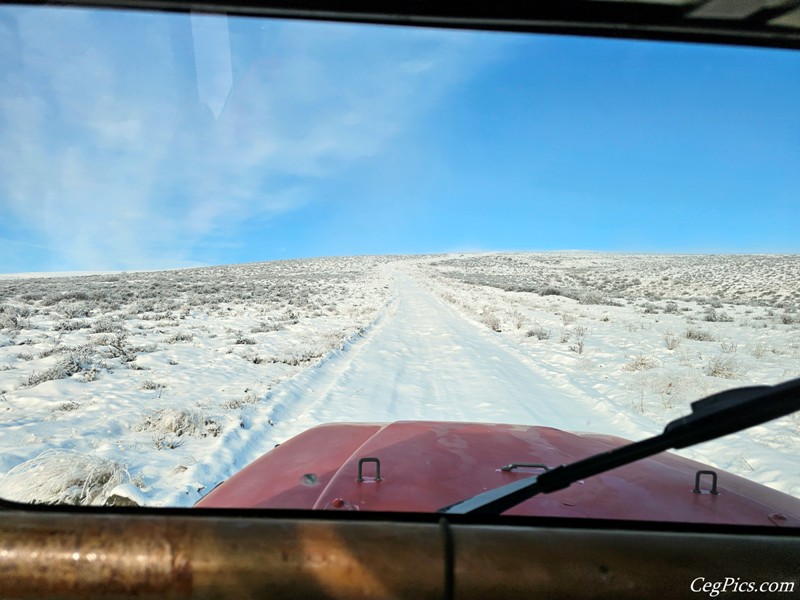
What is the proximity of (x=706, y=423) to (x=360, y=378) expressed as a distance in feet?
20.7

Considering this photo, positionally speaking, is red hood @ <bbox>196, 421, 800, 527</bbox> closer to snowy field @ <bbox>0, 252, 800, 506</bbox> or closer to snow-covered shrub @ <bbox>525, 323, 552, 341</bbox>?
snowy field @ <bbox>0, 252, 800, 506</bbox>

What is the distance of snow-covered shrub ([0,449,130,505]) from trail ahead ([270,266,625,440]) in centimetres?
266

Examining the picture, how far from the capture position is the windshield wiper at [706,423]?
951 mm

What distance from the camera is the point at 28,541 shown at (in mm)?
1049

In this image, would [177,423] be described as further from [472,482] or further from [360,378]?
[472,482]

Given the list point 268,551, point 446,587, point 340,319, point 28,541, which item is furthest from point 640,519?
point 340,319

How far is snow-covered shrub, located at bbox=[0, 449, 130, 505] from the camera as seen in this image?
1635 mm

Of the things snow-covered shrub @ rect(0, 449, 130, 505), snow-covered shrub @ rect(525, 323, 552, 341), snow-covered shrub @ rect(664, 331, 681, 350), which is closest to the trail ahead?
snow-covered shrub @ rect(525, 323, 552, 341)

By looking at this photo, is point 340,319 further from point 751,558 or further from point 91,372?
point 751,558

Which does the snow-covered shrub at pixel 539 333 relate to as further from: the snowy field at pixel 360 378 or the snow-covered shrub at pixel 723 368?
the snow-covered shrub at pixel 723 368

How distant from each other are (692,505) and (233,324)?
12147 mm

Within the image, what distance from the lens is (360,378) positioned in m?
7.09

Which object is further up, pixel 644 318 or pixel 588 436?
pixel 644 318

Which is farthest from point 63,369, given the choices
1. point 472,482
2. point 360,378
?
point 472,482
